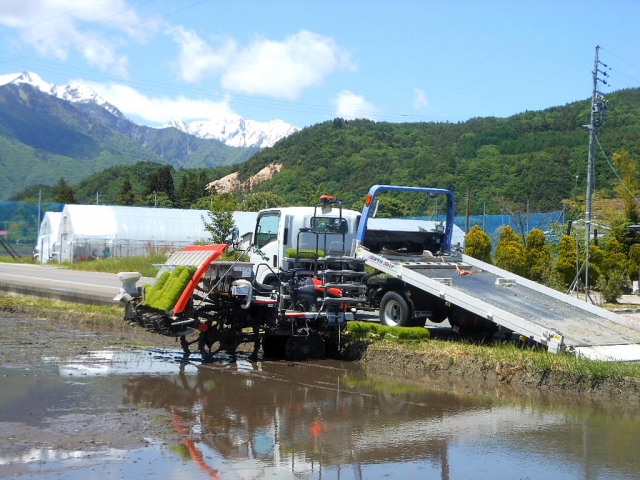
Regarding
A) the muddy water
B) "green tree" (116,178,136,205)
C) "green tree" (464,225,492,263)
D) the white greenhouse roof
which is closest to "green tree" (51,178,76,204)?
"green tree" (116,178,136,205)

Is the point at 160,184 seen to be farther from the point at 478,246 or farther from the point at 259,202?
the point at 478,246

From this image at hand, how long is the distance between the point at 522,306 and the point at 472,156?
56.6 m

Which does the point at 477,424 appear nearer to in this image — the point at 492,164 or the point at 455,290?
the point at 455,290

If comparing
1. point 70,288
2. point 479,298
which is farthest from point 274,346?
point 70,288

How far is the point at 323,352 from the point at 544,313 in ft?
12.3

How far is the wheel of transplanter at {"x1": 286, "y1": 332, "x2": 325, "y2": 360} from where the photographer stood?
1329 centimetres

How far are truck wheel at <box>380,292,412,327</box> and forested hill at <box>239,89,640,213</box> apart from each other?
33387 millimetres

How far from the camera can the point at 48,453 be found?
23.8 ft

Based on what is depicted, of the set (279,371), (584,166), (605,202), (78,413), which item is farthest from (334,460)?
(584,166)

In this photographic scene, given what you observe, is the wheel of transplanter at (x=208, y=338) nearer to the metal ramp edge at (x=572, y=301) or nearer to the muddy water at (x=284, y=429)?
the muddy water at (x=284, y=429)

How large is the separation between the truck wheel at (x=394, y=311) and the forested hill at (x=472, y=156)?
33387mm

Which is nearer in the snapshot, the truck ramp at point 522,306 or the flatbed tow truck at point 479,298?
the truck ramp at point 522,306

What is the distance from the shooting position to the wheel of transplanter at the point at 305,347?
13289mm

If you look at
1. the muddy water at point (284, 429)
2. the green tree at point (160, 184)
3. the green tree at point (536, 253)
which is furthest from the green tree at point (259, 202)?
the muddy water at point (284, 429)
